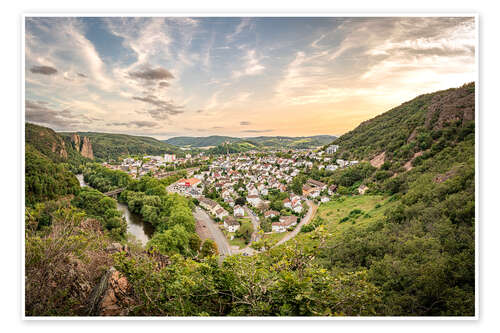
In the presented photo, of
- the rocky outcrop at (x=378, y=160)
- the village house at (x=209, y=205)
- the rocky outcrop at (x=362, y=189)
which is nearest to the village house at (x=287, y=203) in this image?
the rocky outcrop at (x=362, y=189)

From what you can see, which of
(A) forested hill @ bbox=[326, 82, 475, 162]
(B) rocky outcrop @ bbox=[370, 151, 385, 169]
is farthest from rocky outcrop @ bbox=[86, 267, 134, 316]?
(B) rocky outcrop @ bbox=[370, 151, 385, 169]

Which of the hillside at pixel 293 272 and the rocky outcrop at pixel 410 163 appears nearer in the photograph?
the hillside at pixel 293 272

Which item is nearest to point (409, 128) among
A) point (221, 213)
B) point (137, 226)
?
point (221, 213)

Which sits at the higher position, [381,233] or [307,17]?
[307,17]

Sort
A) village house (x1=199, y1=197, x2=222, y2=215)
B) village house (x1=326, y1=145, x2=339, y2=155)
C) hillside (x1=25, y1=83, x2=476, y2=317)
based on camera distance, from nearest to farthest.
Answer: hillside (x1=25, y1=83, x2=476, y2=317) < village house (x1=326, y1=145, x2=339, y2=155) < village house (x1=199, y1=197, x2=222, y2=215)

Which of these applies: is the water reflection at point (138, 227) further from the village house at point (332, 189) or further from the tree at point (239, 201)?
the village house at point (332, 189)

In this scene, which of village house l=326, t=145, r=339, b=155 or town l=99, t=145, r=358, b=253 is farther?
village house l=326, t=145, r=339, b=155

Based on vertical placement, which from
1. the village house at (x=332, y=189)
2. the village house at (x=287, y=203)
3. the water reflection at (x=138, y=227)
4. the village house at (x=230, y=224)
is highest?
the village house at (x=332, y=189)

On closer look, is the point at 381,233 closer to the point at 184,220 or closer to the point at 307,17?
the point at 307,17

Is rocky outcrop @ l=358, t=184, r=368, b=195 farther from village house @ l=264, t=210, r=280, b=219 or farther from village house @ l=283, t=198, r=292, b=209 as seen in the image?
village house @ l=264, t=210, r=280, b=219

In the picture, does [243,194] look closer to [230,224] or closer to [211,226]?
[211,226]
